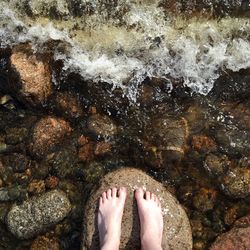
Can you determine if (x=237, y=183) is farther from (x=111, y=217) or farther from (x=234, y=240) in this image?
(x=111, y=217)

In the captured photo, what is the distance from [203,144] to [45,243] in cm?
183

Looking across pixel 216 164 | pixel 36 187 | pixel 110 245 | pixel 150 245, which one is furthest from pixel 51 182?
pixel 216 164

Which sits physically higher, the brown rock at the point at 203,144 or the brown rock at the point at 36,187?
the brown rock at the point at 203,144

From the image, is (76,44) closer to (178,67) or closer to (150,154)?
(178,67)

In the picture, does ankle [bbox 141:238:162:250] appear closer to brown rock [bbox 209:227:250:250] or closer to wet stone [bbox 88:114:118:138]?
brown rock [bbox 209:227:250:250]

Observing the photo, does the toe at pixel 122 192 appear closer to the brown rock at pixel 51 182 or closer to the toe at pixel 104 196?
the toe at pixel 104 196

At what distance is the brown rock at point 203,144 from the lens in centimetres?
425

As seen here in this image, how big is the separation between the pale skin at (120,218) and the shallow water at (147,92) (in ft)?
0.81

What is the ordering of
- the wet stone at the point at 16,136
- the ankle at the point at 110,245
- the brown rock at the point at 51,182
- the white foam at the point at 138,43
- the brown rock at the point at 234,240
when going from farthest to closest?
the white foam at the point at 138,43 < the wet stone at the point at 16,136 < the brown rock at the point at 51,182 < the brown rock at the point at 234,240 < the ankle at the point at 110,245

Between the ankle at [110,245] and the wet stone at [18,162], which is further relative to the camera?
the wet stone at [18,162]

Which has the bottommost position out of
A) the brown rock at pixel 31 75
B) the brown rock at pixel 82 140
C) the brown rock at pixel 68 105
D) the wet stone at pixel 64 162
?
the wet stone at pixel 64 162

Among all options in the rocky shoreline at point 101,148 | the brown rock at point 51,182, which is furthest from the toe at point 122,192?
the brown rock at point 51,182

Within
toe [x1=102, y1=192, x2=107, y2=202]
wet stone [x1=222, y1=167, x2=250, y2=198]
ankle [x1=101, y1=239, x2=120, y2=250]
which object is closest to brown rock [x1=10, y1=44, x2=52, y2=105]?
toe [x1=102, y1=192, x2=107, y2=202]

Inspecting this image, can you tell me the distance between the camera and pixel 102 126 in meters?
4.30
